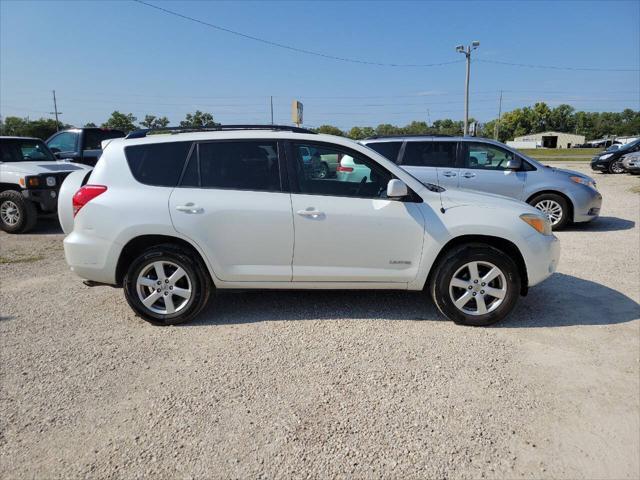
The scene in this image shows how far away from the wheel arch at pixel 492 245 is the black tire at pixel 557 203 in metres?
4.62

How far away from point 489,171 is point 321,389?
636cm

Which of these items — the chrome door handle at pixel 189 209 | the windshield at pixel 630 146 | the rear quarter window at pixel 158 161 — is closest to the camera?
the chrome door handle at pixel 189 209

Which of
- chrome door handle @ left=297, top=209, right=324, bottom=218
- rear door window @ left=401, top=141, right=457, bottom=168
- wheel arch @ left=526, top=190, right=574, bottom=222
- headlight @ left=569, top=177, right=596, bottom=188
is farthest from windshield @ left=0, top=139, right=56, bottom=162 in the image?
headlight @ left=569, top=177, right=596, bottom=188

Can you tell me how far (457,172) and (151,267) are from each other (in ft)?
19.5

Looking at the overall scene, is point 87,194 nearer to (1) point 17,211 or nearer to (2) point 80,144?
(1) point 17,211

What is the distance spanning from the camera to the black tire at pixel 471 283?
3.88 meters

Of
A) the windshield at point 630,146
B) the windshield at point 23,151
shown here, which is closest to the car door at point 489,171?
the windshield at point 23,151

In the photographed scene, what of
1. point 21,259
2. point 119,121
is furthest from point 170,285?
point 119,121

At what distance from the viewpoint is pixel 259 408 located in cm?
280

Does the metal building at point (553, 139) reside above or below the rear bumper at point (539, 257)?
above

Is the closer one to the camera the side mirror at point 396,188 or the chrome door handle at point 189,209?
the side mirror at point 396,188

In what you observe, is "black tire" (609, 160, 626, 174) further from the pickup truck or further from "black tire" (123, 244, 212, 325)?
"black tire" (123, 244, 212, 325)

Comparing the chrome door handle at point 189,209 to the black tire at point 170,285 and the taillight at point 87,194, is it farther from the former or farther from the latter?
the taillight at point 87,194

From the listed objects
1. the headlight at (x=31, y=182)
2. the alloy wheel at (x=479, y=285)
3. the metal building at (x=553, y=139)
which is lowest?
the alloy wheel at (x=479, y=285)
